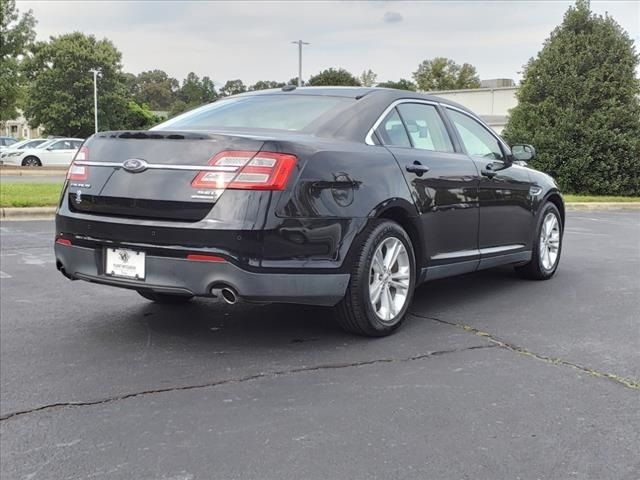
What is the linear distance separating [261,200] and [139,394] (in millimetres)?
1175

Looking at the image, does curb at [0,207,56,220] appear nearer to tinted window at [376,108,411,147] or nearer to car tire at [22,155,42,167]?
tinted window at [376,108,411,147]

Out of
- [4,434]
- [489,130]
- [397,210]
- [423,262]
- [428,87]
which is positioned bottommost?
[4,434]

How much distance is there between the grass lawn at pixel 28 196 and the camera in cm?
1166

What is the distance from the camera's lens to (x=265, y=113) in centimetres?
472

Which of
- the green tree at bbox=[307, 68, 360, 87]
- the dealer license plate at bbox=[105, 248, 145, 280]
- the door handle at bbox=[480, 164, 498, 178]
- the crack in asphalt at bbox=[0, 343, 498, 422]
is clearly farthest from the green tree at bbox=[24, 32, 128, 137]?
the crack in asphalt at bbox=[0, 343, 498, 422]

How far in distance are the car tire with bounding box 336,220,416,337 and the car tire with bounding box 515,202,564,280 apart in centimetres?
216

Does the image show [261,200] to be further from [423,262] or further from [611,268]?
[611,268]

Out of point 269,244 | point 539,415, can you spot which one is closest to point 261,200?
point 269,244

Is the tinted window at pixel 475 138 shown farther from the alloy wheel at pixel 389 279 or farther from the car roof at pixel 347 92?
the alloy wheel at pixel 389 279

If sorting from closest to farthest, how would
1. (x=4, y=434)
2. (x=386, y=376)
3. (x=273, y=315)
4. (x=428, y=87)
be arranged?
(x=4, y=434) < (x=386, y=376) < (x=273, y=315) < (x=428, y=87)

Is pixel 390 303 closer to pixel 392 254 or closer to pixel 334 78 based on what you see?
pixel 392 254

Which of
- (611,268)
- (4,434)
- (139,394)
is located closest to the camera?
(4,434)

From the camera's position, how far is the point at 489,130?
614cm

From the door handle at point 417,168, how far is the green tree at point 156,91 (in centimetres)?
13754
